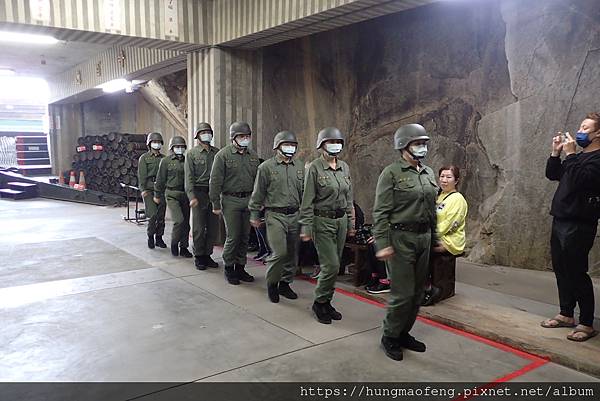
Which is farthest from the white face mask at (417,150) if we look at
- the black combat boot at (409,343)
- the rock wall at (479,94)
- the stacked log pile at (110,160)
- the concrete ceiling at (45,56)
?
the stacked log pile at (110,160)

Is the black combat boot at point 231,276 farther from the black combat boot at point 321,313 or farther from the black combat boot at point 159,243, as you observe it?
the black combat boot at point 159,243

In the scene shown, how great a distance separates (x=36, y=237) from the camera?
26.3 feet

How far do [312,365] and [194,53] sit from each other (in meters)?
5.32

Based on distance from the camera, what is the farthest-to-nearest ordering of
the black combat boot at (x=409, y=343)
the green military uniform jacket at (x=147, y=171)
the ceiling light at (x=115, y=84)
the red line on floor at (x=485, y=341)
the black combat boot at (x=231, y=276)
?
the ceiling light at (x=115, y=84), the green military uniform jacket at (x=147, y=171), the black combat boot at (x=231, y=276), the black combat boot at (x=409, y=343), the red line on floor at (x=485, y=341)

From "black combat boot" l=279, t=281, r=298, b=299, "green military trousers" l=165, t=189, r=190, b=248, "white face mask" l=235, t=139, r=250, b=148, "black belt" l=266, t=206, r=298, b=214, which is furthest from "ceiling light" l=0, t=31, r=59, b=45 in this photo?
"black combat boot" l=279, t=281, r=298, b=299

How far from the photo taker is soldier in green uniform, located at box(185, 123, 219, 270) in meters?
5.96

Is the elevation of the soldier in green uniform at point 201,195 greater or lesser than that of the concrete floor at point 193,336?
greater

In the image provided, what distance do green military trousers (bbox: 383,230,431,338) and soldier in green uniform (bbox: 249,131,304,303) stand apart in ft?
4.74

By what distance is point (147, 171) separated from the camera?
7266 millimetres

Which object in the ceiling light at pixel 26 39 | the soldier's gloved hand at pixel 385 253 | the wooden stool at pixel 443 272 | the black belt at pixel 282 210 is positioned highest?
the ceiling light at pixel 26 39

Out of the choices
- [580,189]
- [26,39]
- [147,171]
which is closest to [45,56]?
[26,39]

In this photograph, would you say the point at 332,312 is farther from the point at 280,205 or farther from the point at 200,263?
the point at 200,263

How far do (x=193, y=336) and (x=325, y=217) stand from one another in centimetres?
146

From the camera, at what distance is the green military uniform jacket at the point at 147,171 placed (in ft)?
23.7
